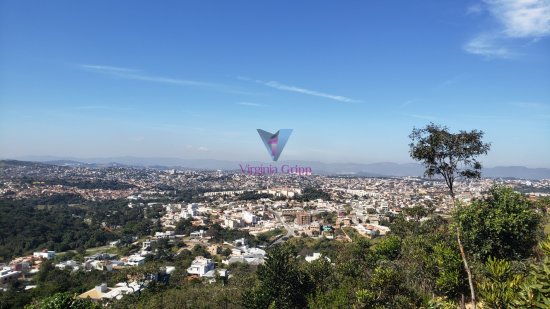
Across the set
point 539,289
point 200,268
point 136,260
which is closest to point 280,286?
point 539,289

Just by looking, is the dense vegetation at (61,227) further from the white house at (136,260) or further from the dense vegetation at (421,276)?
the dense vegetation at (421,276)

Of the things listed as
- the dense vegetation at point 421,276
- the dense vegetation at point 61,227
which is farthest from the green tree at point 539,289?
the dense vegetation at point 61,227

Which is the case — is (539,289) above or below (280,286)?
above

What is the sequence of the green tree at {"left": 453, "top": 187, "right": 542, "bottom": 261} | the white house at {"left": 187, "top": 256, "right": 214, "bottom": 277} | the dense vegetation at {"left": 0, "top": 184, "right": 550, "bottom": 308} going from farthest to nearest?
the white house at {"left": 187, "top": 256, "right": 214, "bottom": 277}, the green tree at {"left": 453, "top": 187, "right": 542, "bottom": 261}, the dense vegetation at {"left": 0, "top": 184, "right": 550, "bottom": 308}

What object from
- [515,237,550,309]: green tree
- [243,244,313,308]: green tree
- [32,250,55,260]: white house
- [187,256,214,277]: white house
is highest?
[515,237,550,309]: green tree

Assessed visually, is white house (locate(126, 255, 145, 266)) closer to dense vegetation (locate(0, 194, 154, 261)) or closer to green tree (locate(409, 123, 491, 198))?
dense vegetation (locate(0, 194, 154, 261))

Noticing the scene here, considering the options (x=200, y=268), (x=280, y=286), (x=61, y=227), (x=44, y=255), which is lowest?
(x=44, y=255)

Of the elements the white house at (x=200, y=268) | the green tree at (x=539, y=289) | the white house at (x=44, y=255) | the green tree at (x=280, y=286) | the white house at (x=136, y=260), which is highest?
the green tree at (x=539, y=289)

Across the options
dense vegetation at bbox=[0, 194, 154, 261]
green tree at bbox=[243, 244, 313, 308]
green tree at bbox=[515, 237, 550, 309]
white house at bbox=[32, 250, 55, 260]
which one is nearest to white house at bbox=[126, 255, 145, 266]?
white house at bbox=[32, 250, 55, 260]

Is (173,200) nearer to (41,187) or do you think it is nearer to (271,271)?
(41,187)

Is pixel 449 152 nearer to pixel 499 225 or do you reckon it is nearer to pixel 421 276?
pixel 499 225

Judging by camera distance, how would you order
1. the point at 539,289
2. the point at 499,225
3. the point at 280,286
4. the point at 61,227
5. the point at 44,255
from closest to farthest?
1. the point at 539,289
2. the point at 499,225
3. the point at 280,286
4. the point at 44,255
5. the point at 61,227
